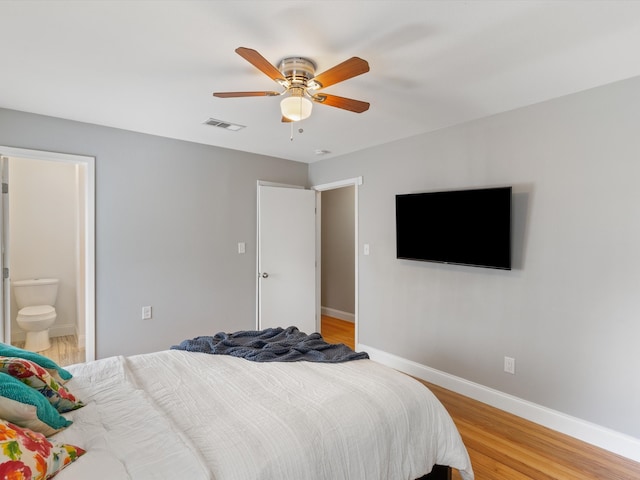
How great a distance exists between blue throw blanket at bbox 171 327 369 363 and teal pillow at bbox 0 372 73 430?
3.27 feet

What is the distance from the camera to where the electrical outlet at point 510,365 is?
109 inches

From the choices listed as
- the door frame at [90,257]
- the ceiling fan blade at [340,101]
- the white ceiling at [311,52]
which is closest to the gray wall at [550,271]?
the white ceiling at [311,52]

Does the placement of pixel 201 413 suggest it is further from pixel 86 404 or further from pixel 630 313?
pixel 630 313

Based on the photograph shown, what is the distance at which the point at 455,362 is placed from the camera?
125 inches

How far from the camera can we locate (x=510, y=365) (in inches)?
110

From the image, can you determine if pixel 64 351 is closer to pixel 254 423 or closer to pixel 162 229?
pixel 162 229

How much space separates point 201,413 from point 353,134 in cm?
278

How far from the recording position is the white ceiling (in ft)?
5.15

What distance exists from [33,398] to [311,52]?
2.01 metres

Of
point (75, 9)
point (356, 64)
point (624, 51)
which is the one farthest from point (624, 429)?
point (75, 9)

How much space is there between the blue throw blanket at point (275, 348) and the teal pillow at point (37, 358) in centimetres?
73

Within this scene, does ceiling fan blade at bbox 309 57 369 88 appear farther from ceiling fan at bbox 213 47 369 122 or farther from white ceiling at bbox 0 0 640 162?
white ceiling at bbox 0 0 640 162

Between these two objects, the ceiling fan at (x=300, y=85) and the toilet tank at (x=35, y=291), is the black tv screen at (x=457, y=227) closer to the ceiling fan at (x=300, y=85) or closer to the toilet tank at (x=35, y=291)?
the ceiling fan at (x=300, y=85)

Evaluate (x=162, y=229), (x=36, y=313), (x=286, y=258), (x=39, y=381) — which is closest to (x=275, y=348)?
(x=39, y=381)
